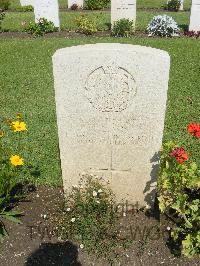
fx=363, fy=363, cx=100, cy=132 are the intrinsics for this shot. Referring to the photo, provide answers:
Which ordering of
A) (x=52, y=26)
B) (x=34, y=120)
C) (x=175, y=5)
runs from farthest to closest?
(x=175, y=5) → (x=52, y=26) → (x=34, y=120)

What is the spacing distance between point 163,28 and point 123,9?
1578 mm

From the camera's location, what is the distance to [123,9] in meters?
12.8

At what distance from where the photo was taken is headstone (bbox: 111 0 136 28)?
12.7 metres

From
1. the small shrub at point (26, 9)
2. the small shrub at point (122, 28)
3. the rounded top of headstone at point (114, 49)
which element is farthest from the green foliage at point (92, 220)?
the small shrub at point (26, 9)

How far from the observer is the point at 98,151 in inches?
Result: 161

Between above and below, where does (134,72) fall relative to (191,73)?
above

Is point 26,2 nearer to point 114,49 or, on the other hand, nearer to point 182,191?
point 114,49

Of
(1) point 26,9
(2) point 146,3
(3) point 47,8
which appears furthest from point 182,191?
(2) point 146,3

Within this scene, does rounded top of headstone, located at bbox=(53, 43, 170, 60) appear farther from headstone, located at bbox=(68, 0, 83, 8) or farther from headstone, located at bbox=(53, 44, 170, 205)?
headstone, located at bbox=(68, 0, 83, 8)

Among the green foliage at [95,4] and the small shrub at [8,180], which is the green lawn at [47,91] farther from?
the green foliage at [95,4]

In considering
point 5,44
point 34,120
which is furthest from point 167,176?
point 5,44

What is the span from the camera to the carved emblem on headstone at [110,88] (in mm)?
3568

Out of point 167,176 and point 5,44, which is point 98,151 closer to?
point 167,176

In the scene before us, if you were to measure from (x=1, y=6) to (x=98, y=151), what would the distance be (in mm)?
15604
